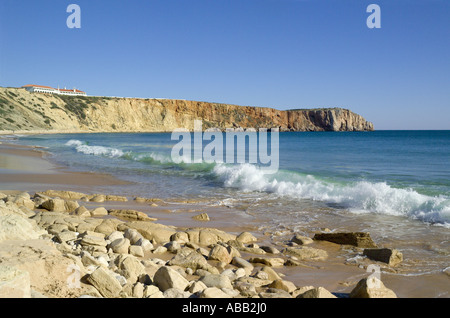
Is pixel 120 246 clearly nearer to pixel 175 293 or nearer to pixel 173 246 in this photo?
pixel 173 246

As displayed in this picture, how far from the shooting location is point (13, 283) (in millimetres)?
2754

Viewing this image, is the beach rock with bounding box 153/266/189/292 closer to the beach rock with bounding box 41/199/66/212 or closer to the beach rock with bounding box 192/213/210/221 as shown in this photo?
the beach rock with bounding box 192/213/210/221

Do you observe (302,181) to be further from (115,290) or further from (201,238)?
(115,290)

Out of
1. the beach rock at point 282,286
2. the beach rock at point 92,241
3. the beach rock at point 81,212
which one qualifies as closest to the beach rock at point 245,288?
the beach rock at point 282,286

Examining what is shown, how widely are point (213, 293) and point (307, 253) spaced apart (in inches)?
118

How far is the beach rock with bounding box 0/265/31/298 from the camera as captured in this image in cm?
270

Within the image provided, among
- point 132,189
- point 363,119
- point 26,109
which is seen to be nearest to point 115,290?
point 132,189

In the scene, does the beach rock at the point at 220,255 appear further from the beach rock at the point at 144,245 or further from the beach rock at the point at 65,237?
the beach rock at the point at 65,237

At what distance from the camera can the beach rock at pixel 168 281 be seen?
12.7ft

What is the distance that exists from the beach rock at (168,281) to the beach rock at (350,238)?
13.1 feet

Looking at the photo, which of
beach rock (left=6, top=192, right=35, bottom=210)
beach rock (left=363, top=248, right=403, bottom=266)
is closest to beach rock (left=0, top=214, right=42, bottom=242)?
beach rock (left=6, top=192, right=35, bottom=210)

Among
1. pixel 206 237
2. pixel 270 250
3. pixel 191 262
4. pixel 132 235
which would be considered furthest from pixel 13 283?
pixel 270 250

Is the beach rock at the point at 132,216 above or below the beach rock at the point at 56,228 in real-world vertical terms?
below

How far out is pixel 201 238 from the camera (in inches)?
268
